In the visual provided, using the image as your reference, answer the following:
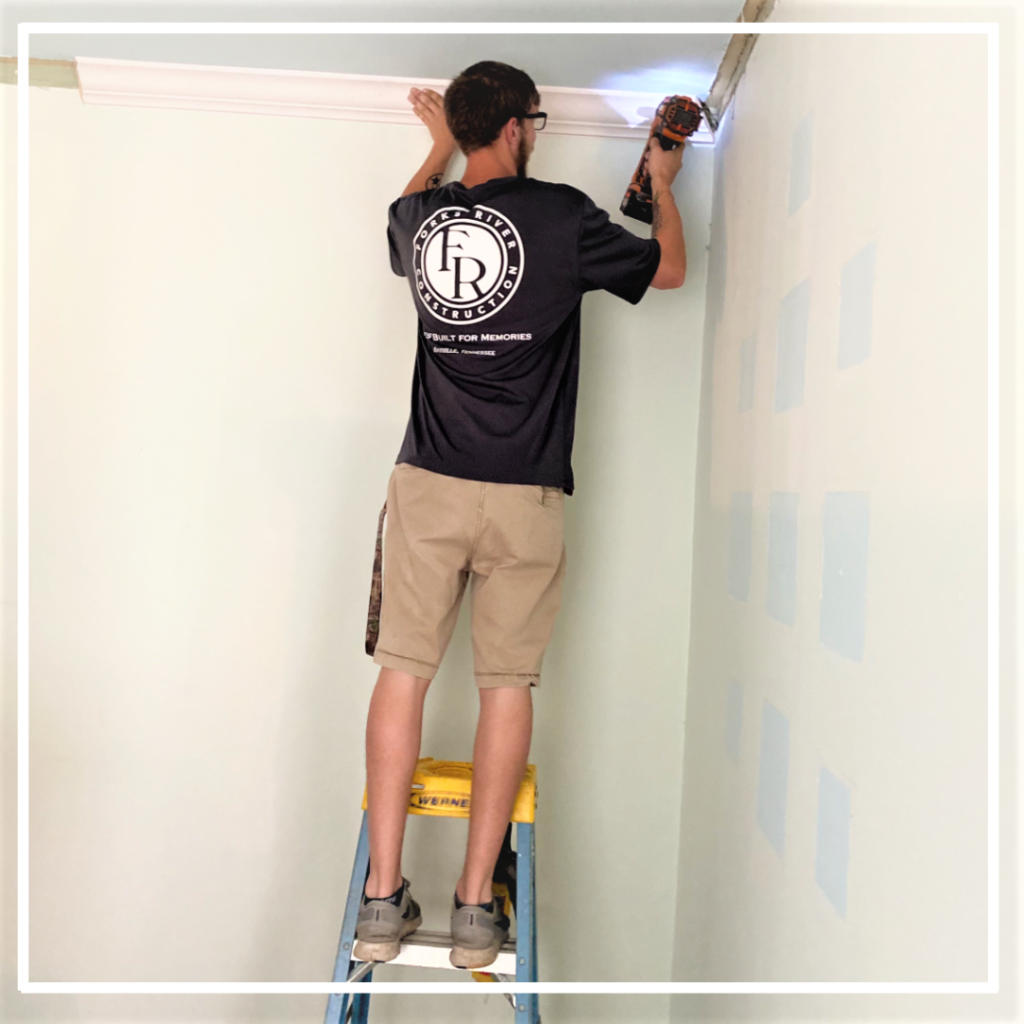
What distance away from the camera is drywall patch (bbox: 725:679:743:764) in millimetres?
1533

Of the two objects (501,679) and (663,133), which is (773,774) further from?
(663,133)

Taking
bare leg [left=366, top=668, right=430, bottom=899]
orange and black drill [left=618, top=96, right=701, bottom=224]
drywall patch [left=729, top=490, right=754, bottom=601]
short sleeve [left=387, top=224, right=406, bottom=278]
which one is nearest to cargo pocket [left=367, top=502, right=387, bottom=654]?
bare leg [left=366, top=668, right=430, bottom=899]

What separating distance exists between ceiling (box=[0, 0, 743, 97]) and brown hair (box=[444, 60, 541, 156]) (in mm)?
84

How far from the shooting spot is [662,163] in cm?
188

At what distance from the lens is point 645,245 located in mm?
1689

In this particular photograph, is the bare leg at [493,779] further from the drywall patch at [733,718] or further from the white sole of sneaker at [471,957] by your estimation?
the drywall patch at [733,718]

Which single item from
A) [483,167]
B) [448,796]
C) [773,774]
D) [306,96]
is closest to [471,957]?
[448,796]

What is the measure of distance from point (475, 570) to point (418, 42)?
113 cm

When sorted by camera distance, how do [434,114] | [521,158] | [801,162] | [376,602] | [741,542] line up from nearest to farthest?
[801,162] → [741,542] → [376,602] → [521,158] → [434,114]

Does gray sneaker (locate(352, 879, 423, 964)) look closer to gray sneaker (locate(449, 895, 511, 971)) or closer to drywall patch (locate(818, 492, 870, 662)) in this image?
gray sneaker (locate(449, 895, 511, 971))

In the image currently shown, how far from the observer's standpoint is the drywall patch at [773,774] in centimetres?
125

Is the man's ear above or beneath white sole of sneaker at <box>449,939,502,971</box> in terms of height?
above

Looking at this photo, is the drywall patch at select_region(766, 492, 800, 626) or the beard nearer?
the drywall patch at select_region(766, 492, 800, 626)

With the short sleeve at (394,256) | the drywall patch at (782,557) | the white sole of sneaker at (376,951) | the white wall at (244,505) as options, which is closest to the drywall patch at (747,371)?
the drywall patch at (782,557)
